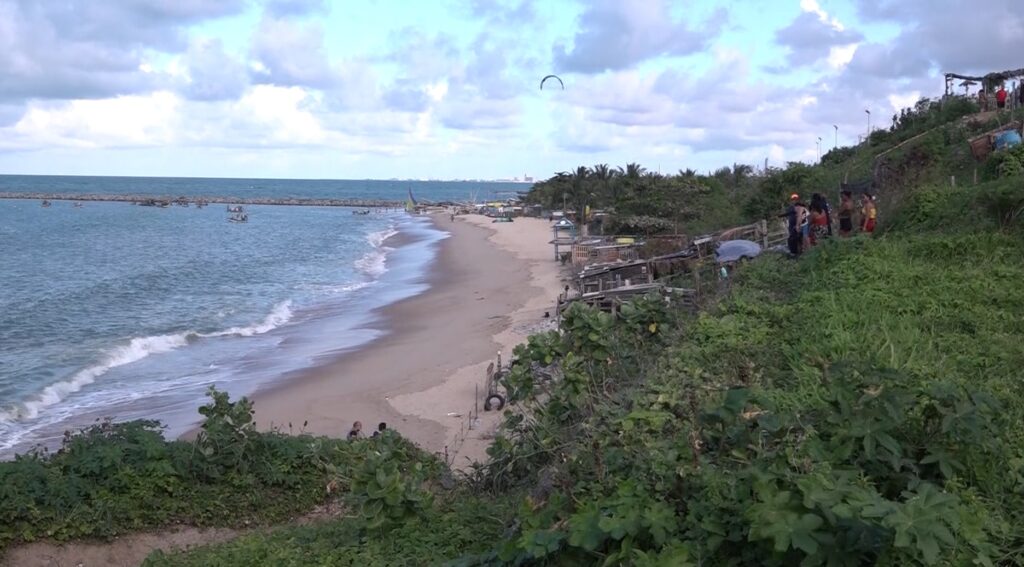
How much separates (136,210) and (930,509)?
10313 cm

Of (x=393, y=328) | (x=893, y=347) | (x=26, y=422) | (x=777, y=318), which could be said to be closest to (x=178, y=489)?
(x=777, y=318)

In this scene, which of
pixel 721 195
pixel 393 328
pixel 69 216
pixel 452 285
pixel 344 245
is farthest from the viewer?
pixel 69 216

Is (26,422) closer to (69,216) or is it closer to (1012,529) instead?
(1012,529)

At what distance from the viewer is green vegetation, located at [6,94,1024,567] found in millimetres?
3967

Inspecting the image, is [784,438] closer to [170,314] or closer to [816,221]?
[816,221]

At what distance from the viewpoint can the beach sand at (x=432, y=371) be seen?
14.5 metres

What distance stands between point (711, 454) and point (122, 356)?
19.5 metres

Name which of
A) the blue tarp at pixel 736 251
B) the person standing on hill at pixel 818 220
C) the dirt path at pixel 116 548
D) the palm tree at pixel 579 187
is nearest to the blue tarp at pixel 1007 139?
the person standing on hill at pixel 818 220

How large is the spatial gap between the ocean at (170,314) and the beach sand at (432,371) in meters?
1.07

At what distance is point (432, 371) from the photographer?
18.5 m

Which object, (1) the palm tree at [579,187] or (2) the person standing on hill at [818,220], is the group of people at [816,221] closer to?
(2) the person standing on hill at [818,220]

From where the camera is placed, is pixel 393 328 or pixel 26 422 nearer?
pixel 26 422

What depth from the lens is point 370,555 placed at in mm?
5676

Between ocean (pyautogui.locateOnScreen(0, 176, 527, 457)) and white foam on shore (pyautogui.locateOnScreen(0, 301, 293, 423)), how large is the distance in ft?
0.11
